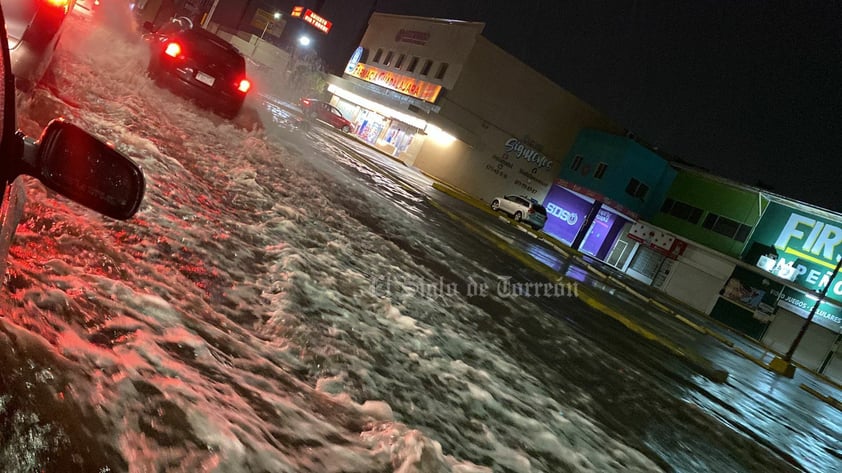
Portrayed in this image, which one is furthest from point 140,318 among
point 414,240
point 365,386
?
point 414,240

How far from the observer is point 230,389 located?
2.32 m

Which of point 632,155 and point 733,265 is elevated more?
point 632,155

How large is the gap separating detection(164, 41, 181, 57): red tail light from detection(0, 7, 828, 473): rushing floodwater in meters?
2.89

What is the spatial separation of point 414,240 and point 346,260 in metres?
2.90

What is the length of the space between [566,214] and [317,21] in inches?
1964

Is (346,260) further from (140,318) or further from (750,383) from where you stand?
(750,383)

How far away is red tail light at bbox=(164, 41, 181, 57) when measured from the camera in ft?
29.9

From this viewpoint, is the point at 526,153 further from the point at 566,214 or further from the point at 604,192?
the point at 604,192

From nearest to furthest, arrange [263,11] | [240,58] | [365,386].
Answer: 1. [365,386]
2. [240,58]
3. [263,11]

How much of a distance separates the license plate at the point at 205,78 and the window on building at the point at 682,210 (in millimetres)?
35268

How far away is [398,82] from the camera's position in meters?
39.7

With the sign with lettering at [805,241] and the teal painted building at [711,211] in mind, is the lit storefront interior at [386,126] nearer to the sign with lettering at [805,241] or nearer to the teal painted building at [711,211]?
the teal painted building at [711,211]

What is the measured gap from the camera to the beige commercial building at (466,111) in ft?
117

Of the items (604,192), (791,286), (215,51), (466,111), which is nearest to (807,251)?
(791,286)
